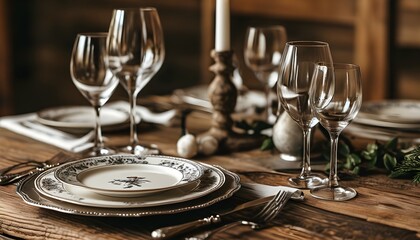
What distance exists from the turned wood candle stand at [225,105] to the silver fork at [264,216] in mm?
374

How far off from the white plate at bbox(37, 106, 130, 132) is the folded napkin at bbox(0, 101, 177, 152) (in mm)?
20

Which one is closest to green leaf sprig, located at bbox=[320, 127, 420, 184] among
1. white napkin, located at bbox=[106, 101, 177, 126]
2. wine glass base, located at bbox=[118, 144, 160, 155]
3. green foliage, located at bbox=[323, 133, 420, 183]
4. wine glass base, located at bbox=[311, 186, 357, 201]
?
green foliage, located at bbox=[323, 133, 420, 183]

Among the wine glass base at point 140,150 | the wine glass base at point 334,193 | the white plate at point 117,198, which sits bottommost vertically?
the wine glass base at point 140,150

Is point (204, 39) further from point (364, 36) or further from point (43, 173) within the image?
point (43, 173)

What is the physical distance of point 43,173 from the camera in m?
1.17

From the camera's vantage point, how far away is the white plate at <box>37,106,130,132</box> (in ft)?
5.26

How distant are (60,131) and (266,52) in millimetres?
526

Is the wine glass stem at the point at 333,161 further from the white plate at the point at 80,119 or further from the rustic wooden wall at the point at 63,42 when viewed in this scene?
the rustic wooden wall at the point at 63,42

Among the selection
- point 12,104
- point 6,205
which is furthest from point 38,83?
point 6,205

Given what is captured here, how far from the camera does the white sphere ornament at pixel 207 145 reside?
1413 millimetres

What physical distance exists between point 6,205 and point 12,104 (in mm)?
2471

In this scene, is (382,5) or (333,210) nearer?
(333,210)

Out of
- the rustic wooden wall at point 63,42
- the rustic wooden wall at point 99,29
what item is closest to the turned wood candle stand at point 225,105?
the rustic wooden wall at point 99,29

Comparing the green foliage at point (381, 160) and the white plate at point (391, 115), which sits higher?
the white plate at point (391, 115)
